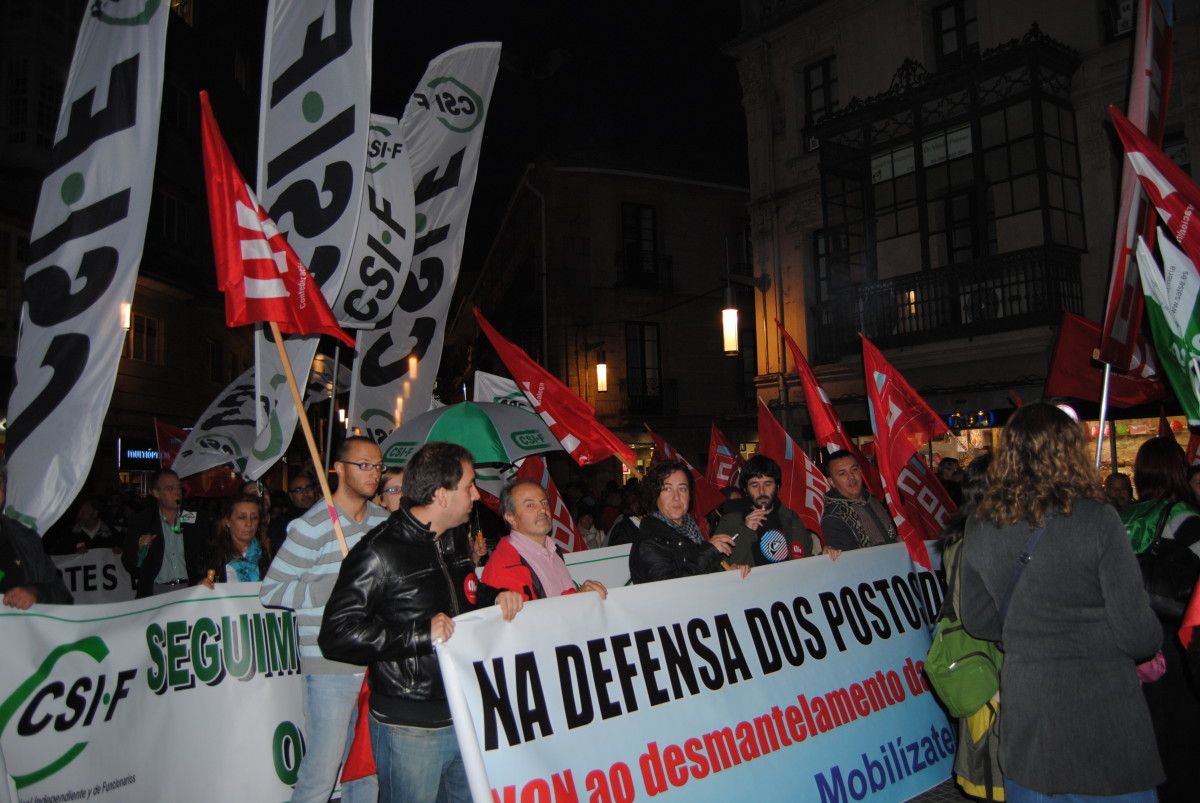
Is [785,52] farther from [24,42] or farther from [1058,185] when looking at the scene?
[24,42]

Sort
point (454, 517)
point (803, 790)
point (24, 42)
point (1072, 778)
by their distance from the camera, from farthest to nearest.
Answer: point (24, 42)
point (803, 790)
point (454, 517)
point (1072, 778)

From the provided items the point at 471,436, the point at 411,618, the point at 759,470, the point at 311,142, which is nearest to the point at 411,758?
the point at 411,618

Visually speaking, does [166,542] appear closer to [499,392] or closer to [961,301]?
[499,392]

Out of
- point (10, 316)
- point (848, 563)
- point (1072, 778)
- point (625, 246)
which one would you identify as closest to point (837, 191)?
point (625, 246)

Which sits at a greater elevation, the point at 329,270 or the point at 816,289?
the point at 816,289

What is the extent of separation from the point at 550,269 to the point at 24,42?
49.3 ft

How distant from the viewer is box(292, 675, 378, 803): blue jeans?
4328mm

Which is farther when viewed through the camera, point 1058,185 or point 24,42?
point 24,42

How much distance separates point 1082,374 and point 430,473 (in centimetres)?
830

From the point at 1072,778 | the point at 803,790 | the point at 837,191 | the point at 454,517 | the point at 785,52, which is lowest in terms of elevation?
the point at 803,790

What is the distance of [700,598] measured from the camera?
16.1ft

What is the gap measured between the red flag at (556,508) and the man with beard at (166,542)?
3309 mm

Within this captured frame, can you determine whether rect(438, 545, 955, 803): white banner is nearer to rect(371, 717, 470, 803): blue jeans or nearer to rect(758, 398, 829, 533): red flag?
rect(371, 717, 470, 803): blue jeans

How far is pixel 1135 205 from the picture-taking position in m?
6.25
